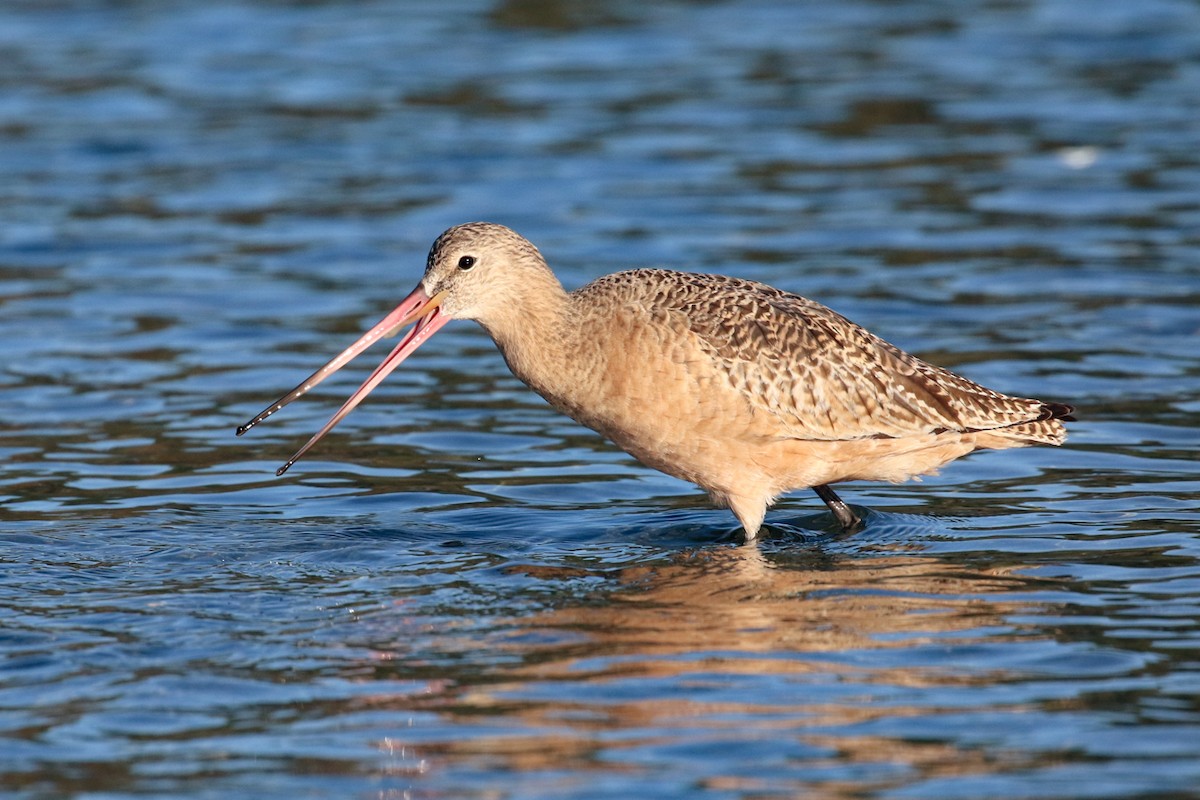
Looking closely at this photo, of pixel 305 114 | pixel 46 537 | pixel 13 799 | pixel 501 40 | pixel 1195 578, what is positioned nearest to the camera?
pixel 13 799

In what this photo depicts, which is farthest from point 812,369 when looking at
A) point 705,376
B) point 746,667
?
point 746,667

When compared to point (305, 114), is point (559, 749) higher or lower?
lower

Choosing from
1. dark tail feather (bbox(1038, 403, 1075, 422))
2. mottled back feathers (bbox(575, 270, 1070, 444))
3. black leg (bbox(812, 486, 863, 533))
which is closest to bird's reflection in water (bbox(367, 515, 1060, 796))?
black leg (bbox(812, 486, 863, 533))

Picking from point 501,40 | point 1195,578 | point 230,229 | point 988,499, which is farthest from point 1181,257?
point 501,40

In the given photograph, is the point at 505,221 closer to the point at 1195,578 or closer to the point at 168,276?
the point at 168,276

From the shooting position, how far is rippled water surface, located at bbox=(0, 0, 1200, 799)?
19.0 ft

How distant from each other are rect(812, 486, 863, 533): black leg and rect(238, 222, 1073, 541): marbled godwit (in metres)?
0.01

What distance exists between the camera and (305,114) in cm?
1703

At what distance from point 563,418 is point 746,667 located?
424 centimetres

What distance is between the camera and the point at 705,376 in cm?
784

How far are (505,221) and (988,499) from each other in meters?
5.89

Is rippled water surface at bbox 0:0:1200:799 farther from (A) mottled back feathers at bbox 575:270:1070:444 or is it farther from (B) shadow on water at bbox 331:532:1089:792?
(A) mottled back feathers at bbox 575:270:1070:444

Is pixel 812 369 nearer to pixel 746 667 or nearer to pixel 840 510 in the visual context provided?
pixel 840 510

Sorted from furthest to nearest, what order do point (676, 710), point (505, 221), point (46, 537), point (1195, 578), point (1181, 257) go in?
point (505, 221)
point (1181, 257)
point (46, 537)
point (1195, 578)
point (676, 710)
